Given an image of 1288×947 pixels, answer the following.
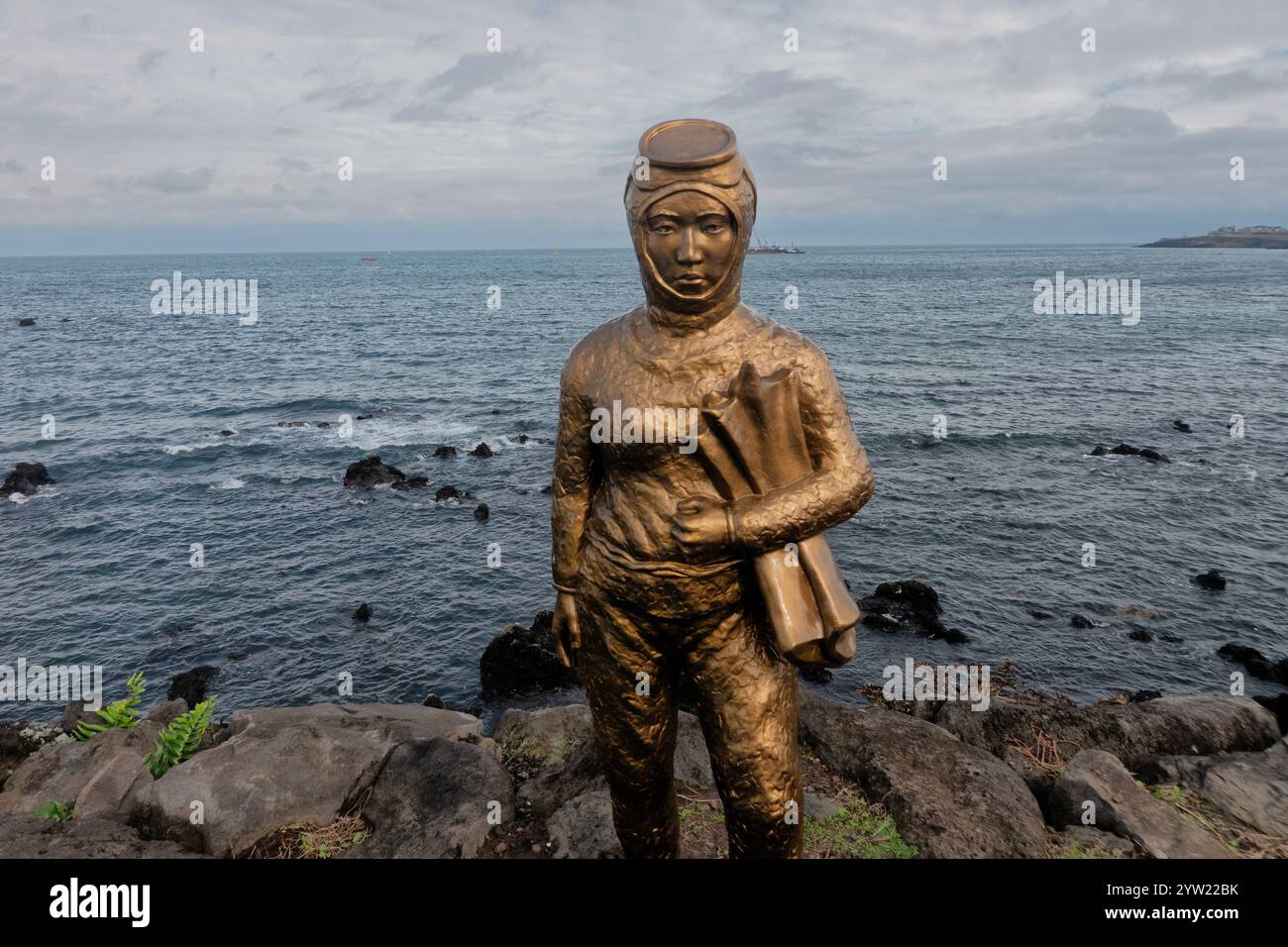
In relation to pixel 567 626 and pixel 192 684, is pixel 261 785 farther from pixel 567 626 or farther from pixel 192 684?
pixel 192 684

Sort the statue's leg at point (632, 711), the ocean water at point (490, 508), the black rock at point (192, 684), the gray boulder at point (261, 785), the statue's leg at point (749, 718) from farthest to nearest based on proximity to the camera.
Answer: the ocean water at point (490, 508)
the black rock at point (192, 684)
the gray boulder at point (261, 785)
the statue's leg at point (632, 711)
the statue's leg at point (749, 718)

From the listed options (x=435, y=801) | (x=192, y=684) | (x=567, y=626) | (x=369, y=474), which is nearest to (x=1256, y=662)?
(x=435, y=801)

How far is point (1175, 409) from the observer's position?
2970cm

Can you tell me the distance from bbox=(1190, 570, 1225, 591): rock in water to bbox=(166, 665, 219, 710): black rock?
18.0 m

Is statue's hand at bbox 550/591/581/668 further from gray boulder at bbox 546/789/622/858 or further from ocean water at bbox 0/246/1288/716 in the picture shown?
ocean water at bbox 0/246/1288/716

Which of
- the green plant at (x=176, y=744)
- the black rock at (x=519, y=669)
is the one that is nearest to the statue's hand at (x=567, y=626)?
the green plant at (x=176, y=744)

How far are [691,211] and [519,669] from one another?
1062 centimetres

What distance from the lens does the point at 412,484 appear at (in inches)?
872

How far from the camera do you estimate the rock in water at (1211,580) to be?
52.0ft

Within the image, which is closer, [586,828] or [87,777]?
[586,828]

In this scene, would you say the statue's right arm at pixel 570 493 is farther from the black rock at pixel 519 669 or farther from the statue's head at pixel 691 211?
the black rock at pixel 519 669

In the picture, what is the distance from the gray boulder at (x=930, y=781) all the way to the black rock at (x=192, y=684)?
1043 centimetres

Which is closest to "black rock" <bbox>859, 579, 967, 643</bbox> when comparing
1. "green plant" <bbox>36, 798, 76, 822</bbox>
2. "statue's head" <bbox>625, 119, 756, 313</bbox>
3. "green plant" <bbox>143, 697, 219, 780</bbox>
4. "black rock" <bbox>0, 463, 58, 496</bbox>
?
"green plant" <bbox>143, 697, 219, 780</bbox>

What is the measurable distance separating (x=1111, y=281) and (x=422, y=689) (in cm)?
9513
